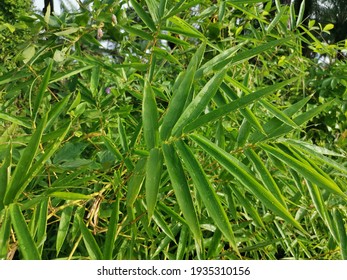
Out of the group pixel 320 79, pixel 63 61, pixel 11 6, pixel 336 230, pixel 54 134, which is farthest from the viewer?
pixel 11 6

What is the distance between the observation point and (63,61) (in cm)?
118

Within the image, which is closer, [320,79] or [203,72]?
[203,72]

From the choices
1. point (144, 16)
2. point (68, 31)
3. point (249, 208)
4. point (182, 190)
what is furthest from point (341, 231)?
point (68, 31)

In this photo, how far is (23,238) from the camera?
627 millimetres

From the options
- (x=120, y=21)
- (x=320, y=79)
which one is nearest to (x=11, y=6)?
(x=320, y=79)

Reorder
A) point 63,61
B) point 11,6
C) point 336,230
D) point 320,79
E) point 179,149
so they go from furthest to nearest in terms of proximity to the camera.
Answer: point 11,6 → point 320,79 → point 63,61 → point 336,230 → point 179,149

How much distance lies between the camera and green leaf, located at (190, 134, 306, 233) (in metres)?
0.69

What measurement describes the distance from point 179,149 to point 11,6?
23.0 feet

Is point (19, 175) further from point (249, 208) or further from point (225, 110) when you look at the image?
point (249, 208)

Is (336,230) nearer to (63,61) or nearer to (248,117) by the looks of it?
(248,117)

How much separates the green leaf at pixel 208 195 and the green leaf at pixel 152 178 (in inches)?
1.5

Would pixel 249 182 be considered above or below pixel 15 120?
below

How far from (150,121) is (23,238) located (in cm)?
25
